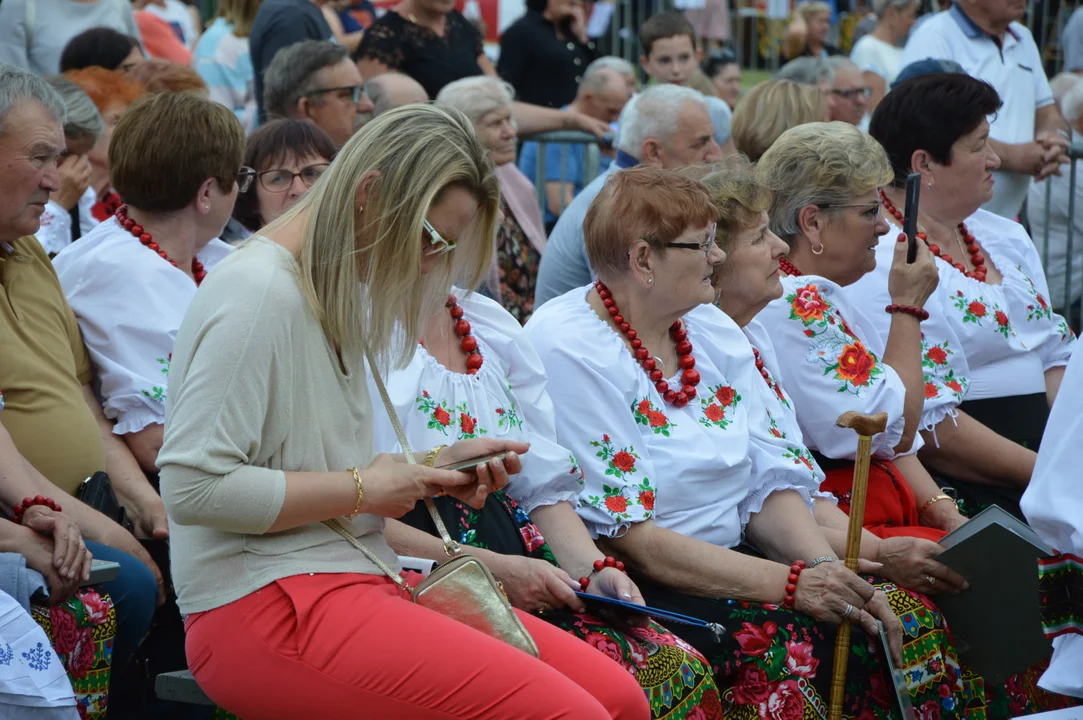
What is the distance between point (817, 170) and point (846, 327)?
19.1 inches

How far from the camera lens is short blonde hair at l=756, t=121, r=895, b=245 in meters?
4.08

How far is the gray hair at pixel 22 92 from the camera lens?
3146 mm

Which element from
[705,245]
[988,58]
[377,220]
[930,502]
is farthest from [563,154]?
[377,220]

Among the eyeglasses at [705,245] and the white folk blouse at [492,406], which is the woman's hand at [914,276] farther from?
the white folk blouse at [492,406]

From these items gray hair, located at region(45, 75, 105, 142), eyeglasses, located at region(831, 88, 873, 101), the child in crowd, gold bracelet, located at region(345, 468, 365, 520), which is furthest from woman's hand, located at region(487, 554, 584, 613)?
the child in crowd

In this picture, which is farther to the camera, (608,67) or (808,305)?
(608,67)

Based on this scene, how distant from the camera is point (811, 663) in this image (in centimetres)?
327

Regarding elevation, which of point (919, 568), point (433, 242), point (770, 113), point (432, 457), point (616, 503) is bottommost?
point (919, 568)

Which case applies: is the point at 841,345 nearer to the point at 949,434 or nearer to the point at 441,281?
the point at 949,434

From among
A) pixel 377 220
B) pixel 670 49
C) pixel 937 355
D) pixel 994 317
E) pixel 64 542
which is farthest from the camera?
pixel 670 49

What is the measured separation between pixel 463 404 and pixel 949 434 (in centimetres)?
183

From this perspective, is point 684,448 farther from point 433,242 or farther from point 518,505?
point 433,242

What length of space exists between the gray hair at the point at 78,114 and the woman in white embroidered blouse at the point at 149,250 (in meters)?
0.56

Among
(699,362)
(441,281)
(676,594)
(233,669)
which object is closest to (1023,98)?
(699,362)
